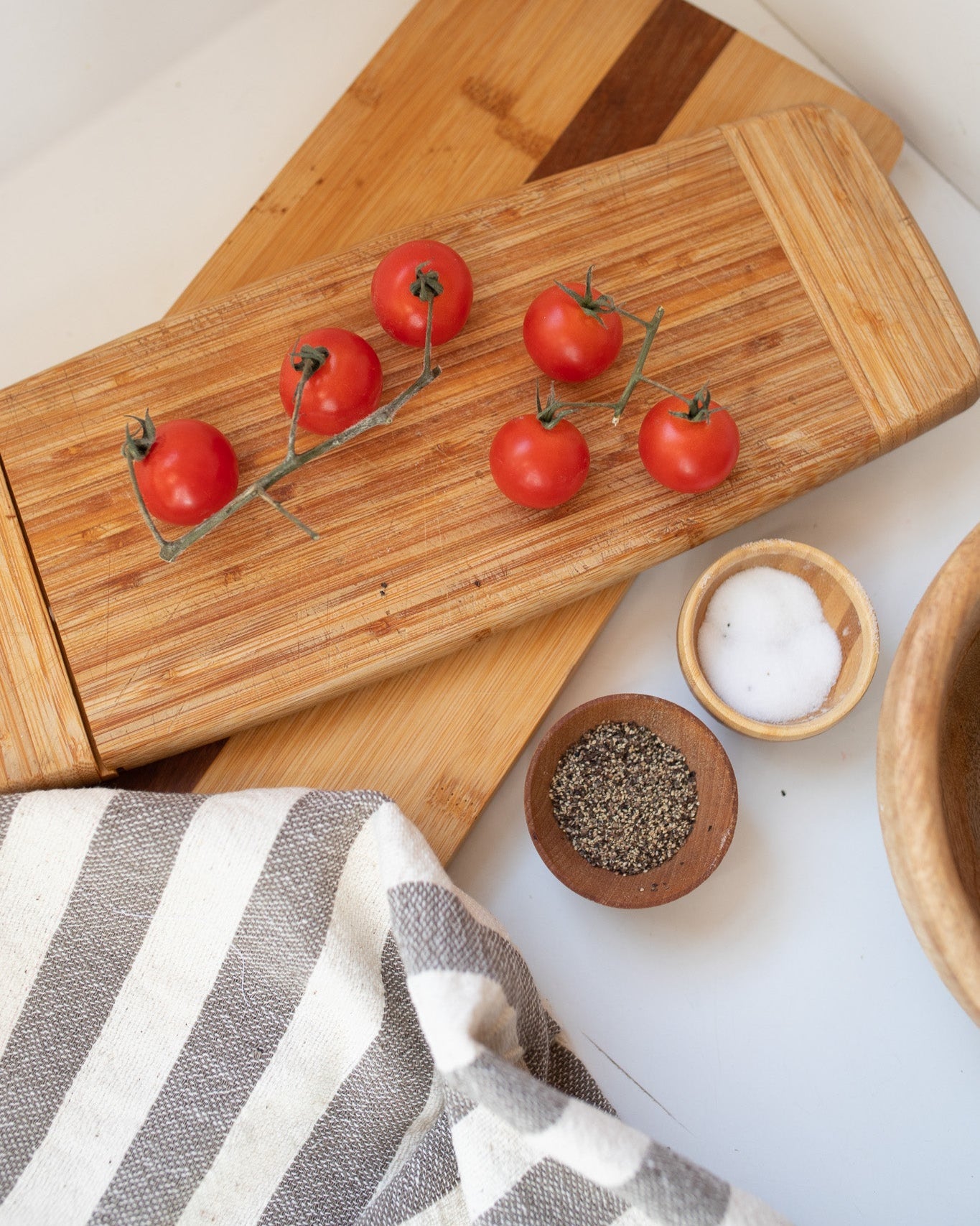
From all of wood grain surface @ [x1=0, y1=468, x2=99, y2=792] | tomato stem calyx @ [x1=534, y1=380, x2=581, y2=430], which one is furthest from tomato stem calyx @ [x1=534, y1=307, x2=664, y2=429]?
wood grain surface @ [x1=0, y1=468, x2=99, y2=792]

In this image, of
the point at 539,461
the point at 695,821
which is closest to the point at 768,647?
the point at 695,821

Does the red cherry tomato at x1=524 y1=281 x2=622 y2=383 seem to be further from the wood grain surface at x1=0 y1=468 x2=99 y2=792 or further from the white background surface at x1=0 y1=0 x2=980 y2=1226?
the wood grain surface at x1=0 y1=468 x2=99 y2=792

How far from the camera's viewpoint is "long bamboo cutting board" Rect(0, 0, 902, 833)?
922 mm

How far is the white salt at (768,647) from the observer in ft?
3.07

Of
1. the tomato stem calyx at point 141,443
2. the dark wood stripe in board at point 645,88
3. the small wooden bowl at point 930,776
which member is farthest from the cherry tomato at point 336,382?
Result: the small wooden bowl at point 930,776

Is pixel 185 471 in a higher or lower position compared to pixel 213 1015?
higher

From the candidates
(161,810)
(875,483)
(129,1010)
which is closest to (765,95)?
(875,483)

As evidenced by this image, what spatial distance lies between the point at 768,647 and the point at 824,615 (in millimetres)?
68

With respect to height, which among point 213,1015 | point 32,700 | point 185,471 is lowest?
point 213,1015

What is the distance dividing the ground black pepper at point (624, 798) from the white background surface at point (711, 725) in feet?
0.22

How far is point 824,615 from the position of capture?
0.96m

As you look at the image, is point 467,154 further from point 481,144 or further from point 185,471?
point 185,471

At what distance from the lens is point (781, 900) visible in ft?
3.16

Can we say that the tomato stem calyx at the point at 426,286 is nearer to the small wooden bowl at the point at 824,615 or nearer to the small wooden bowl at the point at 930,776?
the small wooden bowl at the point at 824,615
